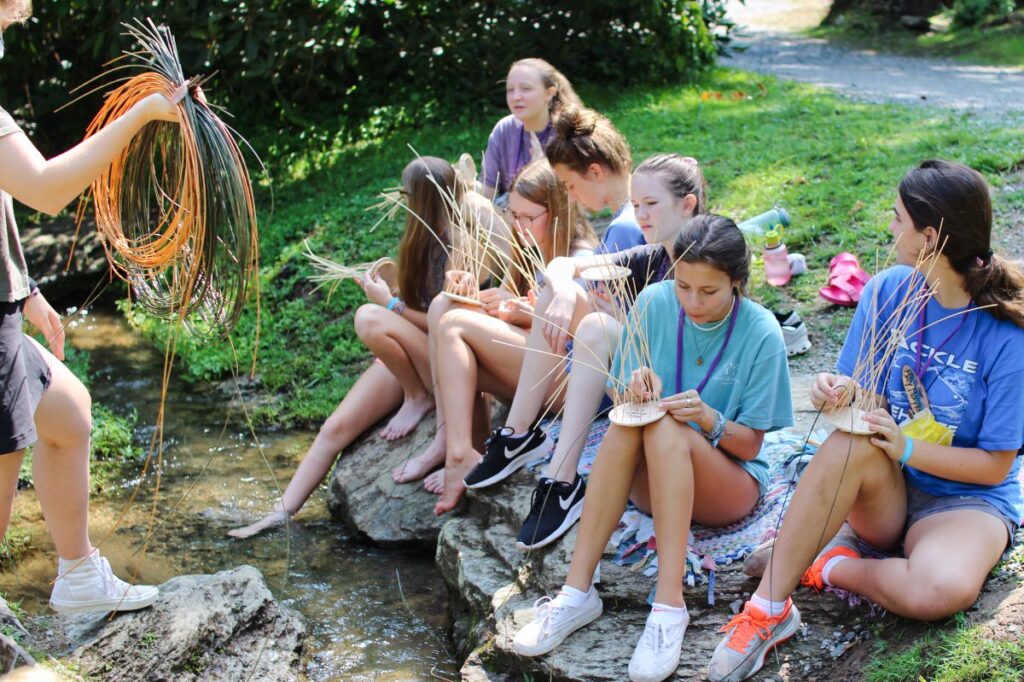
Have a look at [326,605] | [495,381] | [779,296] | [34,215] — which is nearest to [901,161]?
[779,296]

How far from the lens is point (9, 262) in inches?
113

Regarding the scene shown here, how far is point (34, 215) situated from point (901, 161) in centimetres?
641

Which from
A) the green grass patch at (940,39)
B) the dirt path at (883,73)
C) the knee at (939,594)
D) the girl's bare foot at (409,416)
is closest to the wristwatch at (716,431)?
the knee at (939,594)

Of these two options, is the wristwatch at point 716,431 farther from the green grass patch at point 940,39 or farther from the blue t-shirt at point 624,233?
the green grass patch at point 940,39

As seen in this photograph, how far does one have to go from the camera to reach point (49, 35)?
28.6 feet

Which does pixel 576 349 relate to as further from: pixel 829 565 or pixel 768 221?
pixel 768 221

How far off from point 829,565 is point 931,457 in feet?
1.45

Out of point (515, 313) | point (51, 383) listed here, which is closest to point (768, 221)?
point (515, 313)

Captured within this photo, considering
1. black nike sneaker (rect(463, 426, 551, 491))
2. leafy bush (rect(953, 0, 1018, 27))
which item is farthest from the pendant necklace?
leafy bush (rect(953, 0, 1018, 27))

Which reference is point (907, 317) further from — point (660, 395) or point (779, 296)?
point (779, 296)

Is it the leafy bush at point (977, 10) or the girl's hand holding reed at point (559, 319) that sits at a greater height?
the leafy bush at point (977, 10)

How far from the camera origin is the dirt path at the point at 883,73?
27.8 feet

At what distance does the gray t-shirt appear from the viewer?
2.85 meters

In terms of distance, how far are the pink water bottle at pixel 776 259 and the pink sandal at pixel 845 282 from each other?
0.65 ft
